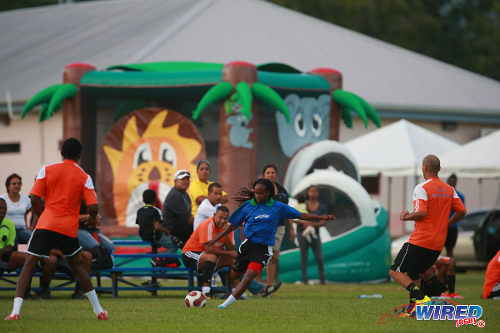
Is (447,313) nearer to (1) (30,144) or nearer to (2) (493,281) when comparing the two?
(2) (493,281)

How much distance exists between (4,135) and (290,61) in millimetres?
9037

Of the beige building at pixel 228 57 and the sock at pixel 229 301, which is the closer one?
the sock at pixel 229 301

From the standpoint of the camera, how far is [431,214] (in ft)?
35.3

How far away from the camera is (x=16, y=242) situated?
1462cm

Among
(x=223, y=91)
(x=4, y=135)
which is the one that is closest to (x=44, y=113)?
(x=223, y=91)

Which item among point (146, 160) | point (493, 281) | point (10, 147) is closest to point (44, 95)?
point (146, 160)

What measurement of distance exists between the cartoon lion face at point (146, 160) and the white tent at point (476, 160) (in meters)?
6.20

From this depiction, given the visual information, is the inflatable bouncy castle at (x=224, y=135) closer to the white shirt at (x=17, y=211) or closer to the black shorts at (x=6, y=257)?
the white shirt at (x=17, y=211)

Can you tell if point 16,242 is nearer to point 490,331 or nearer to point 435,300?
point 435,300

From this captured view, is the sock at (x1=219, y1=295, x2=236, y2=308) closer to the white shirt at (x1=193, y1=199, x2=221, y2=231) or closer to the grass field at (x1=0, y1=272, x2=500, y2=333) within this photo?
the grass field at (x1=0, y1=272, x2=500, y2=333)

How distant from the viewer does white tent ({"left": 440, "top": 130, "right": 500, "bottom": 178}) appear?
2205 centimetres

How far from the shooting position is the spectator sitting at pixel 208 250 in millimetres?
13789

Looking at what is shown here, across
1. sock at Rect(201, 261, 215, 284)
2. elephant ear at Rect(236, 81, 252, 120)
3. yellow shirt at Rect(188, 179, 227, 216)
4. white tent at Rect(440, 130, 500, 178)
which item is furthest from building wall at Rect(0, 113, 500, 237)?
sock at Rect(201, 261, 215, 284)

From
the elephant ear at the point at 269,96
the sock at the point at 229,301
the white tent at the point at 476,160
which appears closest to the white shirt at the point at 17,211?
the sock at the point at 229,301
